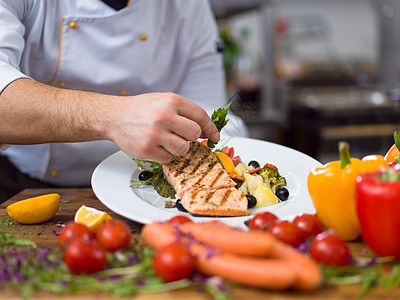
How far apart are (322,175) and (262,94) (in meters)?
2.63

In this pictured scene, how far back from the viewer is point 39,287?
880mm

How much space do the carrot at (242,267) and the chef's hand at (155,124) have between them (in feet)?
1.47

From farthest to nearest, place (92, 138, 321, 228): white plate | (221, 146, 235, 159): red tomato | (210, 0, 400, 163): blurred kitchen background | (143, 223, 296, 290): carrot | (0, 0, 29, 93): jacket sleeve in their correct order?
(210, 0, 400, 163): blurred kitchen background < (221, 146, 235, 159): red tomato < (0, 0, 29, 93): jacket sleeve < (92, 138, 321, 228): white plate < (143, 223, 296, 290): carrot

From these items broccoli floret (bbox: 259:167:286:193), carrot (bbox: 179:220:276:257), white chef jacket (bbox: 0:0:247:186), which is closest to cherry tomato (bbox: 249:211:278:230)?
carrot (bbox: 179:220:276:257)

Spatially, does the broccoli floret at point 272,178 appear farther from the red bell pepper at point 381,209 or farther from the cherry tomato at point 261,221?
the red bell pepper at point 381,209

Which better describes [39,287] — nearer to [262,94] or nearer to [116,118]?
[116,118]

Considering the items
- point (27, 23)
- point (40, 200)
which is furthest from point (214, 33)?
point (40, 200)

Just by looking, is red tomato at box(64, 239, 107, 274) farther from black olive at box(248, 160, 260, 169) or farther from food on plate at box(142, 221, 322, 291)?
black olive at box(248, 160, 260, 169)

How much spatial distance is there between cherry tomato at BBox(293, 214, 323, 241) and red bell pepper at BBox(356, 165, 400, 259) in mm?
134

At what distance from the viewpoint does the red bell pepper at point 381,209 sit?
3.09 feet

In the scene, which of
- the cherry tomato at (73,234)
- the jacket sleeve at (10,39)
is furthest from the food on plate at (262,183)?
the jacket sleeve at (10,39)

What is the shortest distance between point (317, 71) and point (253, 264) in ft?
16.1

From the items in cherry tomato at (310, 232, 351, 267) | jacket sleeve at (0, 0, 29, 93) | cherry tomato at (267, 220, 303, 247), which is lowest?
Result: cherry tomato at (267, 220, 303, 247)

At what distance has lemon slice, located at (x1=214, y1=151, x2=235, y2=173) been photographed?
1.63 metres
